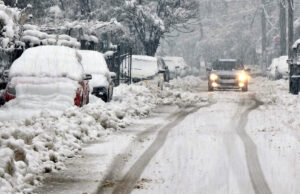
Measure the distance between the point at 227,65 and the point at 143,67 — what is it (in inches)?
160

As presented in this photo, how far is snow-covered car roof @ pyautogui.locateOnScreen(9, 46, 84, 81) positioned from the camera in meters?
14.7

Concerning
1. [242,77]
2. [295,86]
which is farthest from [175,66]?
[295,86]

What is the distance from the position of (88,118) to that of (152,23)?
1045 inches

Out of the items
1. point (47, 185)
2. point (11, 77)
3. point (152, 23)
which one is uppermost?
point (152, 23)

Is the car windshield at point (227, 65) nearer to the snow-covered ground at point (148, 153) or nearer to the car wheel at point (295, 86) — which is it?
the car wheel at point (295, 86)

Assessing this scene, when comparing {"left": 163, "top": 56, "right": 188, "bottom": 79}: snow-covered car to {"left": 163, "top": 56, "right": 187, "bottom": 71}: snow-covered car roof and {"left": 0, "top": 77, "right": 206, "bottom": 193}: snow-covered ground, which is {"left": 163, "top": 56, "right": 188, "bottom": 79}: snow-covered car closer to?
{"left": 163, "top": 56, "right": 187, "bottom": 71}: snow-covered car roof

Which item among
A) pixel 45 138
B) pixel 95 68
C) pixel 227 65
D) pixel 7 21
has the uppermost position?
pixel 7 21

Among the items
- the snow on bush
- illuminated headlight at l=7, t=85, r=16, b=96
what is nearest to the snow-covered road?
illuminated headlight at l=7, t=85, r=16, b=96

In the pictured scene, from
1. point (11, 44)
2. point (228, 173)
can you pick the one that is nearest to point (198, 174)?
point (228, 173)

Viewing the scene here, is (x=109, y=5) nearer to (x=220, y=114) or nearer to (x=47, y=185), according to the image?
(x=220, y=114)

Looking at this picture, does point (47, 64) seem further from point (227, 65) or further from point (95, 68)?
point (227, 65)

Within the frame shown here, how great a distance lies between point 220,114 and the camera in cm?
1692

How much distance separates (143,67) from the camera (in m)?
29.9

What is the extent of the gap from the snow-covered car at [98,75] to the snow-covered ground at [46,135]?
109 cm
